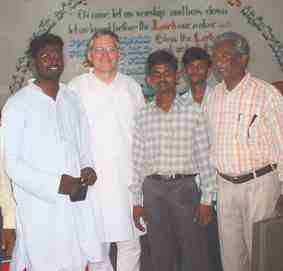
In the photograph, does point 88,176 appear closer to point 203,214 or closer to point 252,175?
point 203,214

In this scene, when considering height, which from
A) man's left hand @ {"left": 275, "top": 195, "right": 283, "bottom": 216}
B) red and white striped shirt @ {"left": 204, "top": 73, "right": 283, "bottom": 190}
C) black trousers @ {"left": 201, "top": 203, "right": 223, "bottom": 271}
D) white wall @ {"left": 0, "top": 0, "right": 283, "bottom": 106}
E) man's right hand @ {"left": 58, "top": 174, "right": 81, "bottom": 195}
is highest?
white wall @ {"left": 0, "top": 0, "right": 283, "bottom": 106}

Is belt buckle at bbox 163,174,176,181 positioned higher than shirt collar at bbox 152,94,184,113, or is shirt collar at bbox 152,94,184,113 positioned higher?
shirt collar at bbox 152,94,184,113

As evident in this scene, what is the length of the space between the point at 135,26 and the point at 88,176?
2326 millimetres

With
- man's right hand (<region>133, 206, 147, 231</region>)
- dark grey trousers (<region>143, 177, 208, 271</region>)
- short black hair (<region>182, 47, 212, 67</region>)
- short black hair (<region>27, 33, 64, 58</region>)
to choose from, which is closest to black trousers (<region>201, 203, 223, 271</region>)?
dark grey trousers (<region>143, 177, 208, 271</region>)

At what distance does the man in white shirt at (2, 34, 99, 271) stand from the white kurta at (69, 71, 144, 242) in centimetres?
25

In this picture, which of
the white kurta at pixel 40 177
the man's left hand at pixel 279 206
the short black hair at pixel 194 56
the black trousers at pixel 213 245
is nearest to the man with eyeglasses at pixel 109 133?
the white kurta at pixel 40 177

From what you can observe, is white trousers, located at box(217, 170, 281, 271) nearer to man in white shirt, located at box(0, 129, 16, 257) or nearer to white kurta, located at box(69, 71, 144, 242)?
white kurta, located at box(69, 71, 144, 242)

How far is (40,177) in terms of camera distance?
2.26 meters

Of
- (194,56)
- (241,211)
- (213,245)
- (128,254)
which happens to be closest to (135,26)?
(194,56)

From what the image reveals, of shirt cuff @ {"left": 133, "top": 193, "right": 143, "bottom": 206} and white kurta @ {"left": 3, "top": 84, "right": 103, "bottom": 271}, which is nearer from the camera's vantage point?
white kurta @ {"left": 3, "top": 84, "right": 103, "bottom": 271}

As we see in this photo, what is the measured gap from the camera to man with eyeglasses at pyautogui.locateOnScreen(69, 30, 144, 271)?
2637 millimetres

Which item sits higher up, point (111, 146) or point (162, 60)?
point (162, 60)

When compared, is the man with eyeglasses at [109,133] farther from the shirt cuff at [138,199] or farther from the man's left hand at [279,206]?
the man's left hand at [279,206]

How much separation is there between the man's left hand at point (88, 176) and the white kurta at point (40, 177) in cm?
4
